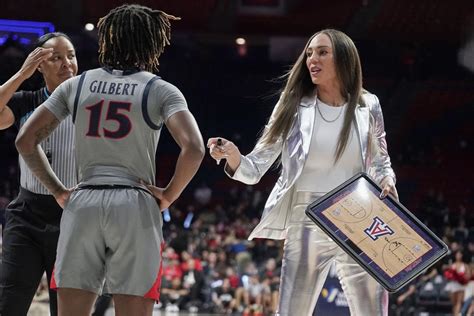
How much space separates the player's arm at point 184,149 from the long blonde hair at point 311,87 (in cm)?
98

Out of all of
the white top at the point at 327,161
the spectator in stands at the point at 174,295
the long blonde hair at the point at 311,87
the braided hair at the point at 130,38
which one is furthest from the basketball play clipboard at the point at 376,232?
the spectator in stands at the point at 174,295

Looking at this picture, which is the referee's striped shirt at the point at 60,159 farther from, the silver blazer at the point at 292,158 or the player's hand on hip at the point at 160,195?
the player's hand on hip at the point at 160,195

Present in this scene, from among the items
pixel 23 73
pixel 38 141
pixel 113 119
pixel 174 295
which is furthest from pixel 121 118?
pixel 174 295

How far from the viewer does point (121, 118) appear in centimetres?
303

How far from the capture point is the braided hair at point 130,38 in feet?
10.5

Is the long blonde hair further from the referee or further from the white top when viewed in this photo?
the referee

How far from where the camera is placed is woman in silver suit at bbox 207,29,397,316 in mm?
3836

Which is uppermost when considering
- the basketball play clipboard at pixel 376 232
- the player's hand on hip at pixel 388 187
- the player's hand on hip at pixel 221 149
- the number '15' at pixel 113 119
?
the number '15' at pixel 113 119

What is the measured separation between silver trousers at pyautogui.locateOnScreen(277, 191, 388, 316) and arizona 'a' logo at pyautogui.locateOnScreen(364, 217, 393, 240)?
0.14 m

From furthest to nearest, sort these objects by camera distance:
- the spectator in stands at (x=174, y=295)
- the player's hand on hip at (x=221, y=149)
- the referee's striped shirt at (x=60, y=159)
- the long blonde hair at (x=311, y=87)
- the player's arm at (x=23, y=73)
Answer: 1. the spectator in stands at (x=174, y=295)
2. the referee's striped shirt at (x=60, y=159)
3. the long blonde hair at (x=311, y=87)
4. the player's arm at (x=23, y=73)
5. the player's hand on hip at (x=221, y=149)

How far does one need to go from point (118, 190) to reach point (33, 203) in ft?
3.96

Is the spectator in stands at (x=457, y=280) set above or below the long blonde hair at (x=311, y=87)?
below

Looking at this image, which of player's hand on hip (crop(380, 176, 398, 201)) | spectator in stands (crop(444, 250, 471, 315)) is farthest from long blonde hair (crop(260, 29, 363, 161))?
spectator in stands (crop(444, 250, 471, 315))

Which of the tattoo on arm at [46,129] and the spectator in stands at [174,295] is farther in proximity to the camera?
the spectator in stands at [174,295]
